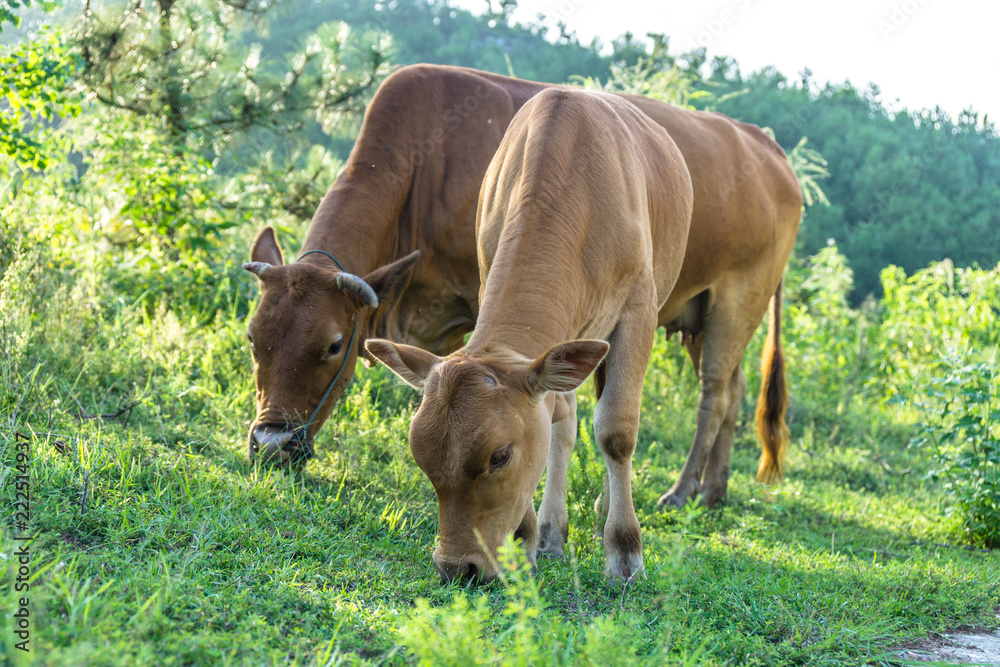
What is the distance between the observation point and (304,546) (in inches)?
123

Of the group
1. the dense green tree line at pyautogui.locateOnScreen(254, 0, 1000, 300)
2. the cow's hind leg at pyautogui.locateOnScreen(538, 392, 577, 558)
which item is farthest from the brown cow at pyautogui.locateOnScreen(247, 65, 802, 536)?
the dense green tree line at pyautogui.locateOnScreen(254, 0, 1000, 300)

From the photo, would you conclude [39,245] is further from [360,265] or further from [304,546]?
[304,546]

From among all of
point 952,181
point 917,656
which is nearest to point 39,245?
point 917,656

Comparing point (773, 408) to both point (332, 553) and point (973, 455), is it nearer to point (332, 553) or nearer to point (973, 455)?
point (973, 455)

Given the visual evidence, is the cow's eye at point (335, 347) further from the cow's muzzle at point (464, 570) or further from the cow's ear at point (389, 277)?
the cow's muzzle at point (464, 570)

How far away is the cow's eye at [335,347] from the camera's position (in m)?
4.50

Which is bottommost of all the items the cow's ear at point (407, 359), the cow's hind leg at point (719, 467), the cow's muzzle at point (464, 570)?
the cow's hind leg at point (719, 467)

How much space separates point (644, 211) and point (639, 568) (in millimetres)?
1528

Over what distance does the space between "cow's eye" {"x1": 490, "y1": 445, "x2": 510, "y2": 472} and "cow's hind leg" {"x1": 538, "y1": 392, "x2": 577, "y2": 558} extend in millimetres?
1033

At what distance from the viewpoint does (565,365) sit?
2809 mm

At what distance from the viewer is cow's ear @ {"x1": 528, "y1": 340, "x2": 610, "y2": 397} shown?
9.04ft

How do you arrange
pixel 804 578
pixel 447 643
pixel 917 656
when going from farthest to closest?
pixel 804 578 < pixel 917 656 < pixel 447 643

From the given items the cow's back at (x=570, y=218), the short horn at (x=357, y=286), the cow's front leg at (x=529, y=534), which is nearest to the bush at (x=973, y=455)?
the cow's back at (x=570, y=218)

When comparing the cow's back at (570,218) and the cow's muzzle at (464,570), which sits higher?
the cow's back at (570,218)
